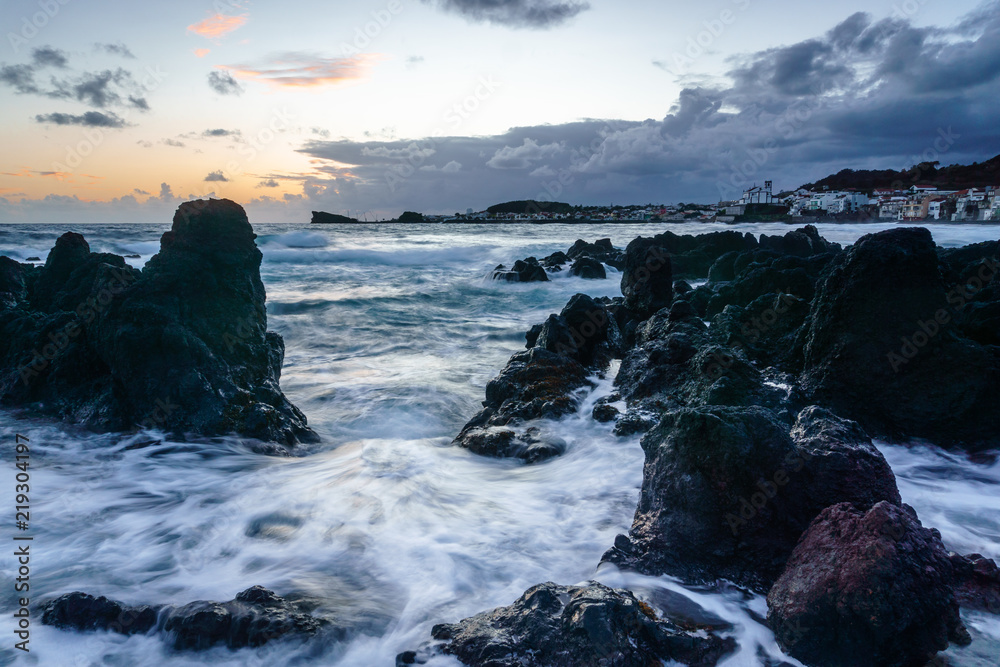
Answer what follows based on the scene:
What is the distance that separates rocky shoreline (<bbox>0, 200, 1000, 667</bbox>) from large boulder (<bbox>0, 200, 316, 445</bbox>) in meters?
0.02

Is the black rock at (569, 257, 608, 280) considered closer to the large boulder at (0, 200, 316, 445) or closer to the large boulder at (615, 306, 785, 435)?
the large boulder at (615, 306, 785, 435)

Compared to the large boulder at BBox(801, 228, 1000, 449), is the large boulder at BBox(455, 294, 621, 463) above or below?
below

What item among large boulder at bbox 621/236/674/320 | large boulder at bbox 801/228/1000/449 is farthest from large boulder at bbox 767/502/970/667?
large boulder at bbox 621/236/674/320

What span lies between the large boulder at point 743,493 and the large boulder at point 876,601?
0.49 metres

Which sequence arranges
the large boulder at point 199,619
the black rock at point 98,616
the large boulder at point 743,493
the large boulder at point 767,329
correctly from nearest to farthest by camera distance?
the large boulder at point 199,619 < the black rock at point 98,616 < the large boulder at point 743,493 < the large boulder at point 767,329

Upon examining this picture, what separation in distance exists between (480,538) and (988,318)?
6228mm

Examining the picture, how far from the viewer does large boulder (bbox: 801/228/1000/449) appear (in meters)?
4.86

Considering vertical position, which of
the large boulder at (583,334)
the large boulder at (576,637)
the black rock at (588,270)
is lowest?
the large boulder at (576,637)

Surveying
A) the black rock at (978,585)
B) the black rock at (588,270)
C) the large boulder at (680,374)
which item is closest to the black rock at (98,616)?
the large boulder at (680,374)

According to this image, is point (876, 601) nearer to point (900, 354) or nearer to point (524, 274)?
point (900, 354)

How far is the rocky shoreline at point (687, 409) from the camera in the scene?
2502 mm

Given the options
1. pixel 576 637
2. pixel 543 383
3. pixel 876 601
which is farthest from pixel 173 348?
pixel 876 601

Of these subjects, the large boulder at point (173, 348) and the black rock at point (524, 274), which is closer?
the large boulder at point (173, 348)

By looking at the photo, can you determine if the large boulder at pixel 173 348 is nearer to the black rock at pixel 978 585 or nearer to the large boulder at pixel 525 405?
the large boulder at pixel 525 405
